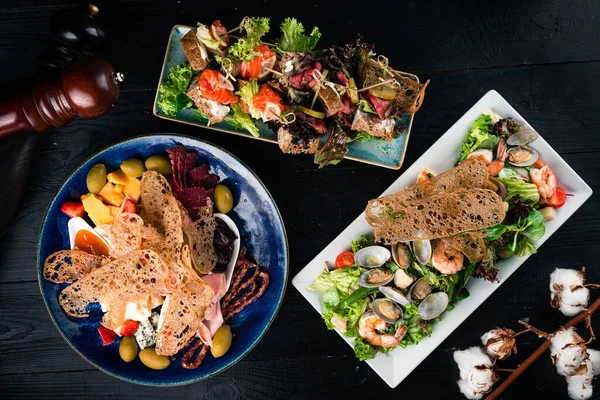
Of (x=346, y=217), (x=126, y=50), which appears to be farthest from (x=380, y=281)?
(x=126, y=50)

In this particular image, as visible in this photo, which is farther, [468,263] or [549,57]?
[549,57]

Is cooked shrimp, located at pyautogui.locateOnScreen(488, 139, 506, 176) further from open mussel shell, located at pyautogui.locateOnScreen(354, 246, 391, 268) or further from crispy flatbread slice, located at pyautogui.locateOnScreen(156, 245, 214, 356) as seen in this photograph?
crispy flatbread slice, located at pyautogui.locateOnScreen(156, 245, 214, 356)

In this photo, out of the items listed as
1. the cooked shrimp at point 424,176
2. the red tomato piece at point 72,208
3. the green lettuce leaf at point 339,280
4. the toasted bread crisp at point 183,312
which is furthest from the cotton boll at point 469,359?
the red tomato piece at point 72,208

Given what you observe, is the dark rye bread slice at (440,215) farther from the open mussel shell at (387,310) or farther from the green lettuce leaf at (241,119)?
the green lettuce leaf at (241,119)

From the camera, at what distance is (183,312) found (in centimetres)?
212

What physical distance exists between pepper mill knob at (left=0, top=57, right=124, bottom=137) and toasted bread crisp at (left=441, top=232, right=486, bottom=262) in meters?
1.40

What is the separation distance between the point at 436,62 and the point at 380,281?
1029mm

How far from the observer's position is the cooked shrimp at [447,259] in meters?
2.12

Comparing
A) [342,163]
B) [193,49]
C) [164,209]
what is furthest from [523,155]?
[164,209]

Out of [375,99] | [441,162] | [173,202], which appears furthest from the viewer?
[441,162]

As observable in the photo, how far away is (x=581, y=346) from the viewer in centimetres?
221

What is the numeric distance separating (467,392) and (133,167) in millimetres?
1815

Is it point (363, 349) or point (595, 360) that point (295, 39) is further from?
point (595, 360)

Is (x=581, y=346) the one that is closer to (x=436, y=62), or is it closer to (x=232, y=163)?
(x=436, y=62)
